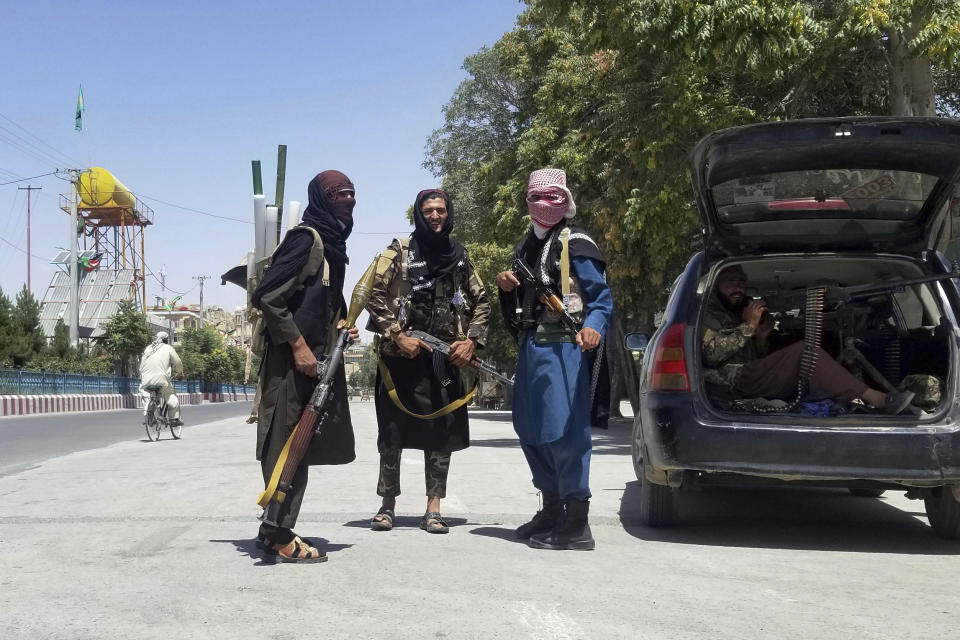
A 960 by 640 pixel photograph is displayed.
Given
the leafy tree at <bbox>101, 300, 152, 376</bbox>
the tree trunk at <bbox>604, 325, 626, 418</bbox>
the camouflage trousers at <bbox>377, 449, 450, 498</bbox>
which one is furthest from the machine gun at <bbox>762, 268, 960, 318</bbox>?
the leafy tree at <bbox>101, 300, 152, 376</bbox>

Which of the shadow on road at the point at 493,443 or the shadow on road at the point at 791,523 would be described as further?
the shadow on road at the point at 493,443

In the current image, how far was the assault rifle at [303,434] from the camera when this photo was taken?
5.05 metres

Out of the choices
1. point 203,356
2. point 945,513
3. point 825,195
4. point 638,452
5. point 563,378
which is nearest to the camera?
point 563,378

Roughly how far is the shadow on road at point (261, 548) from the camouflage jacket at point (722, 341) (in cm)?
230

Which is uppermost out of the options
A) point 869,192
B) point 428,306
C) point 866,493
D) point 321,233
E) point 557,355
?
point 869,192

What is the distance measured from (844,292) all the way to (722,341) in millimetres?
880

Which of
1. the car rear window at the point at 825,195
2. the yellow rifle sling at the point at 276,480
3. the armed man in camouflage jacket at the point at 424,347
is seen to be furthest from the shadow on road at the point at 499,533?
the car rear window at the point at 825,195

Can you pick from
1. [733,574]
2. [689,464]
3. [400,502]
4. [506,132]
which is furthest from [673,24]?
[506,132]

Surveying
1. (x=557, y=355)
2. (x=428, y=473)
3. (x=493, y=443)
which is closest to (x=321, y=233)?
(x=557, y=355)

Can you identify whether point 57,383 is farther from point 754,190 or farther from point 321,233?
point 754,190

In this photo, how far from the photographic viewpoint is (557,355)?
5.77 meters

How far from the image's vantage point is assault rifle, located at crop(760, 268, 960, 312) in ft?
20.1

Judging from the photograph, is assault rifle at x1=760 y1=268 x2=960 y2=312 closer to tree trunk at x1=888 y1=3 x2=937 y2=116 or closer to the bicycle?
tree trunk at x1=888 y1=3 x2=937 y2=116

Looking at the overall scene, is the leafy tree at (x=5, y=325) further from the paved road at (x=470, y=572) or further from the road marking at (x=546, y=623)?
the road marking at (x=546, y=623)
